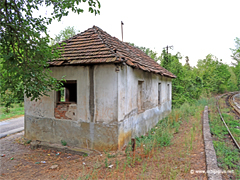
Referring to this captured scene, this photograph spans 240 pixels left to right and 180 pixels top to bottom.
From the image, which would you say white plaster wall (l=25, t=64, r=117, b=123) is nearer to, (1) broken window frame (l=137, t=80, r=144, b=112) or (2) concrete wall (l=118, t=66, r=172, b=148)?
(2) concrete wall (l=118, t=66, r=172, b=148)

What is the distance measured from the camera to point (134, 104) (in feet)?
23.1

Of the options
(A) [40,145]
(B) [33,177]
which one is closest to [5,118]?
(A) [40,145]

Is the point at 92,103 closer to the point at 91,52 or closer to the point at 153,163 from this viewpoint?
the point at 91,52

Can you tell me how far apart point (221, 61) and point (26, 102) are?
141 feet

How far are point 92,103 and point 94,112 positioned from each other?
343 mm

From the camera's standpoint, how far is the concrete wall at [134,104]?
5.91 metres

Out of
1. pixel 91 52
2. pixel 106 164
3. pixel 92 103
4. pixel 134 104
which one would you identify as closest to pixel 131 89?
pixel 134 104

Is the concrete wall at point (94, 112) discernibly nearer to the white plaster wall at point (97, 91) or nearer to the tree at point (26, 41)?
the white plaster wall at point (97, 91)

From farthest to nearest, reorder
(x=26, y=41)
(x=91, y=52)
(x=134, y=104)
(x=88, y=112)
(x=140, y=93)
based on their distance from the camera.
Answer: (x=140, y=93) → (x=134, y=104) → (x=91, y=52) → (x=88, y=112) → (x=26, y=41)

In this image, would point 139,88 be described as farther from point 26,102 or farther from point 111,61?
point 26,102

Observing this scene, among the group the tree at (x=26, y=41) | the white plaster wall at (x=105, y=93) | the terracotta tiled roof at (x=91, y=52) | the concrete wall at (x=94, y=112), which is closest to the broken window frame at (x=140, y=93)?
the concrete wall at (x=94, y=112)

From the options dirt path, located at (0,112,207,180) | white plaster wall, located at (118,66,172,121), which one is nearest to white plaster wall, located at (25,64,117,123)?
white plaster wall, located at (118,66,172,121)

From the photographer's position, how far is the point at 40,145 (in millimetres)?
6660

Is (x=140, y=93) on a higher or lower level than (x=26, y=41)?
lower
